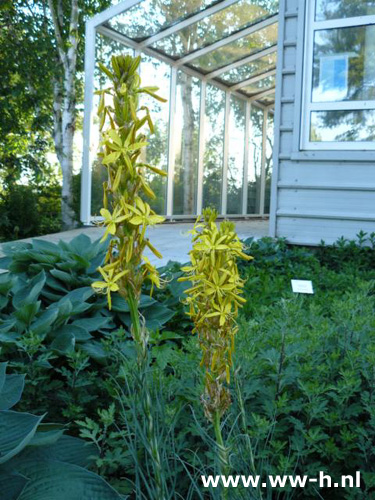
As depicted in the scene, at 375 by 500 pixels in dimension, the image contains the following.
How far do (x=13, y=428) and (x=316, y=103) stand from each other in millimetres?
5050

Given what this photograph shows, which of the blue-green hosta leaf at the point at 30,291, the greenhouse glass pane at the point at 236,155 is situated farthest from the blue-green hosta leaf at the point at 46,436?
the greenhouse glass pane at the point at 236,155

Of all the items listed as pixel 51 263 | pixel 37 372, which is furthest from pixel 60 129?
pixel 37 372

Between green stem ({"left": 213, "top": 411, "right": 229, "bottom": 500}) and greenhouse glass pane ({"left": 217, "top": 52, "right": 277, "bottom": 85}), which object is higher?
greenhouse glass pane ({"left": 217, "top": 52, "right": 277, "bottom": 85})

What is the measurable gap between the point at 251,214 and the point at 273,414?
11.9 meters

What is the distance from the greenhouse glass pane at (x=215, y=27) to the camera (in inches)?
343

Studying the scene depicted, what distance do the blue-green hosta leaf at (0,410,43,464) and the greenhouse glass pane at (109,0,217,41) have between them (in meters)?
7.39

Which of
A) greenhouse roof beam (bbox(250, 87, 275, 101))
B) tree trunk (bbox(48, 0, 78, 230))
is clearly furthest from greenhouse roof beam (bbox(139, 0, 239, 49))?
greenhouse roof beam (bbox(250, 87, 275, 101))

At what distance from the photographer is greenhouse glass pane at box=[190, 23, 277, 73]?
379 inches

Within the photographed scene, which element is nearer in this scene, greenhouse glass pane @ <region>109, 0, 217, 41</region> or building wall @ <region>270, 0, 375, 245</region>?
building wall @ <region>270, 0, 375, 245</region>

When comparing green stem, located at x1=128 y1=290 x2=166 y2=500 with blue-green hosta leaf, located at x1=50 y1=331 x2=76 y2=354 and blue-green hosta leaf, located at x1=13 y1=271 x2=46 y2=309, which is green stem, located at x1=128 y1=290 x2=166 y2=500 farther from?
blue-green hosta leaf, located at x1=13 y1=271 x2=46 y2=309

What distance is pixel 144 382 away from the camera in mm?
1010

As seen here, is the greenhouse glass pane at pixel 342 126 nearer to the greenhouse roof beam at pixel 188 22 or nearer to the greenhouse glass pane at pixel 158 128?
the greenhouse roof beam at pixel 188 22

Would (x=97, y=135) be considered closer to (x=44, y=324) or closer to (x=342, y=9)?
(x=342, y=9)

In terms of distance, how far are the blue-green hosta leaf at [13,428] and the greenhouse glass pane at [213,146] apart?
31.9 feet
